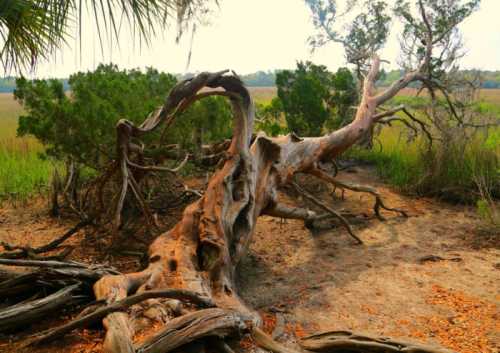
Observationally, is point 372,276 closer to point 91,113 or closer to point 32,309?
point 32,309

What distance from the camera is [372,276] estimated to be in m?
4.43

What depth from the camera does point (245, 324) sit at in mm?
2797

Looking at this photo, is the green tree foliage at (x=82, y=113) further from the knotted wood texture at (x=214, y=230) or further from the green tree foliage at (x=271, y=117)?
the green tree foliage at (x=271, y=117)

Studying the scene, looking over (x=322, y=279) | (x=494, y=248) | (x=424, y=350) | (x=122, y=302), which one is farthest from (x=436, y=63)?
(x=122, y=302)

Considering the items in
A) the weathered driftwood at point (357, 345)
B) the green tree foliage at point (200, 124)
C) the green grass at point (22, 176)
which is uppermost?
the green tree foliage at point (200, 124)

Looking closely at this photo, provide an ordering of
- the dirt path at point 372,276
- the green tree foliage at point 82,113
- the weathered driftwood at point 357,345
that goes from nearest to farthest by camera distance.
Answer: the weathered driftwood at point 357,345, the dirt path at point 372,276, the green tree foliage at point 82,113

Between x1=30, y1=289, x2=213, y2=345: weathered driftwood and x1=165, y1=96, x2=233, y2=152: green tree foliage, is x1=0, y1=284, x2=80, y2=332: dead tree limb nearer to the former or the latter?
x1=30, y1=289, x2=213, y2=345: weathered driftwood

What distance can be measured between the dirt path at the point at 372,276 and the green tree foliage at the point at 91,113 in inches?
39.3

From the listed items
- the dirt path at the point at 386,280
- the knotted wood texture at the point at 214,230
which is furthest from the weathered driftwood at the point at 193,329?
the dirt path at the point at 386,280

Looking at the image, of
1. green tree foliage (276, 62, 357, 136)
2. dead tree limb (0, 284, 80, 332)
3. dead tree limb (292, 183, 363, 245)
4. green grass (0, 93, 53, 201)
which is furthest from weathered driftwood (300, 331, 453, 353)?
green tree foliage (276, 62, 357, 136)

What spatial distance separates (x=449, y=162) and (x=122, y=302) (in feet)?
19.8

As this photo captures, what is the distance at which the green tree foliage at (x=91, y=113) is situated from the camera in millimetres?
4941

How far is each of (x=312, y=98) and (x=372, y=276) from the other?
413 cm

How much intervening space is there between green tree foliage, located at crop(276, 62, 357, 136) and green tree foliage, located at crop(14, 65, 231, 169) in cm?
200
